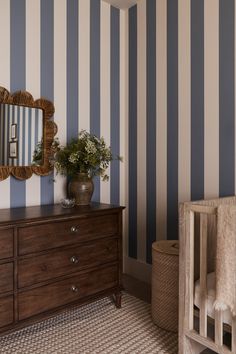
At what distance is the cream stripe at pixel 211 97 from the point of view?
2262 mm

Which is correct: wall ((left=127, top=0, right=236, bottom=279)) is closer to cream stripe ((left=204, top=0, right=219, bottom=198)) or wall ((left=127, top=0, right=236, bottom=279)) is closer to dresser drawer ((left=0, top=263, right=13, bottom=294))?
cream stripe ((left=204, top=0, right=219, bottom=198))

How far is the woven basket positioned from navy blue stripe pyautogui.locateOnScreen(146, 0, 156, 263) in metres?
0.68

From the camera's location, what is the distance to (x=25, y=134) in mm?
2277

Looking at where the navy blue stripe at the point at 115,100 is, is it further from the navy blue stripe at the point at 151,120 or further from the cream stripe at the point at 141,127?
the navy blue stripe at the point at 151,120

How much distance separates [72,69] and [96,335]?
2018 mm

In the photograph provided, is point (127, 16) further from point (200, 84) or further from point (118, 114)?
point (200, 84)

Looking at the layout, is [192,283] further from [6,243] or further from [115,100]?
[115,100]

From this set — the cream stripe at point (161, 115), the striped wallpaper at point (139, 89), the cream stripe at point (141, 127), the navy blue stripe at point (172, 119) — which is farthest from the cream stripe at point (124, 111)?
the navy blue stripe at point (172, 119)

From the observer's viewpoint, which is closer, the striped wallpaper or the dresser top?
the dresser top

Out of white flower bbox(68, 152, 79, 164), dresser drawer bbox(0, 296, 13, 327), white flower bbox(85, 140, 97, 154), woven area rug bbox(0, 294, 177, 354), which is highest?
white flower bbox(85, 140, 97, 154)

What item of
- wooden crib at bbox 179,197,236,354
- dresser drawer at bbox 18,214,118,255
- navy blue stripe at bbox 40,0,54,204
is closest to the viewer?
wooden crib at bbox 179,197,236,354

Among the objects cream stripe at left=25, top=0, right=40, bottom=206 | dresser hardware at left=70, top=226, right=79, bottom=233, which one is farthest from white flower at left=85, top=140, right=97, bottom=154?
dresser hardware at left=70, top=226, right=79, bottom=233

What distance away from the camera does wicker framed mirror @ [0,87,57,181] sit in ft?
7.10

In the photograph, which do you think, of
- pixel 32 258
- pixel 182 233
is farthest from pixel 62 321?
pixel 182 233
